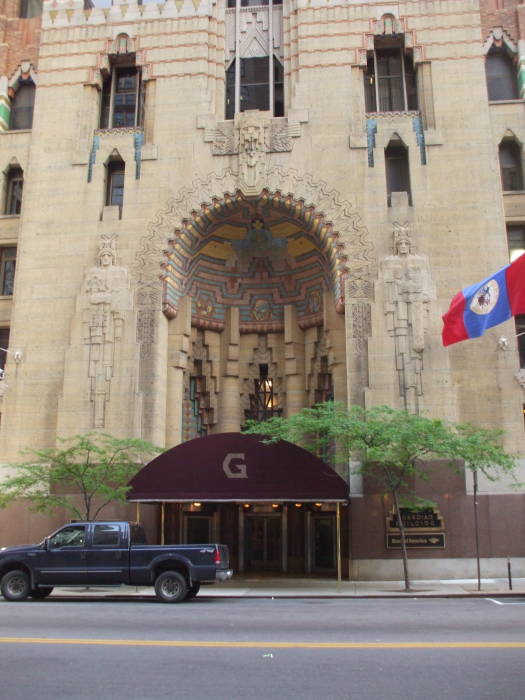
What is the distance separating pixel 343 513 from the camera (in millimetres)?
24891

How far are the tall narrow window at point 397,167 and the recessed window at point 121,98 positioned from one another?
1125 cm

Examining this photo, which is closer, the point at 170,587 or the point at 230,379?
the point at 170,587

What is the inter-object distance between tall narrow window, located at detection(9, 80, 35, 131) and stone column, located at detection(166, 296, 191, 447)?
38.4ft

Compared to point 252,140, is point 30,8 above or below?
above

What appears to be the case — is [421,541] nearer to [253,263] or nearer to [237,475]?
[237,475]

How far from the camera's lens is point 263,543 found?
27.9m

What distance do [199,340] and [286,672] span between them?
2318cm

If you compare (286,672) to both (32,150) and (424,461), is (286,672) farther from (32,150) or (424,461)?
(32,150)

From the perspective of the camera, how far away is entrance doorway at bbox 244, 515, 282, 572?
27688mm

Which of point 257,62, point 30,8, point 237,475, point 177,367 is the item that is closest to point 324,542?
point 237,475

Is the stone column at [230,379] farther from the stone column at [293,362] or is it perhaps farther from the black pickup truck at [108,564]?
the black pickup truck at [108,564]

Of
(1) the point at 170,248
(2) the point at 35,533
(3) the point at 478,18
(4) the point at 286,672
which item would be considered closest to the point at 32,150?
(1) the point at 170,248

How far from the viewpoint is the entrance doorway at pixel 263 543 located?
90.8ft

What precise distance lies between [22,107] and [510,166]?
2212 centimetres
